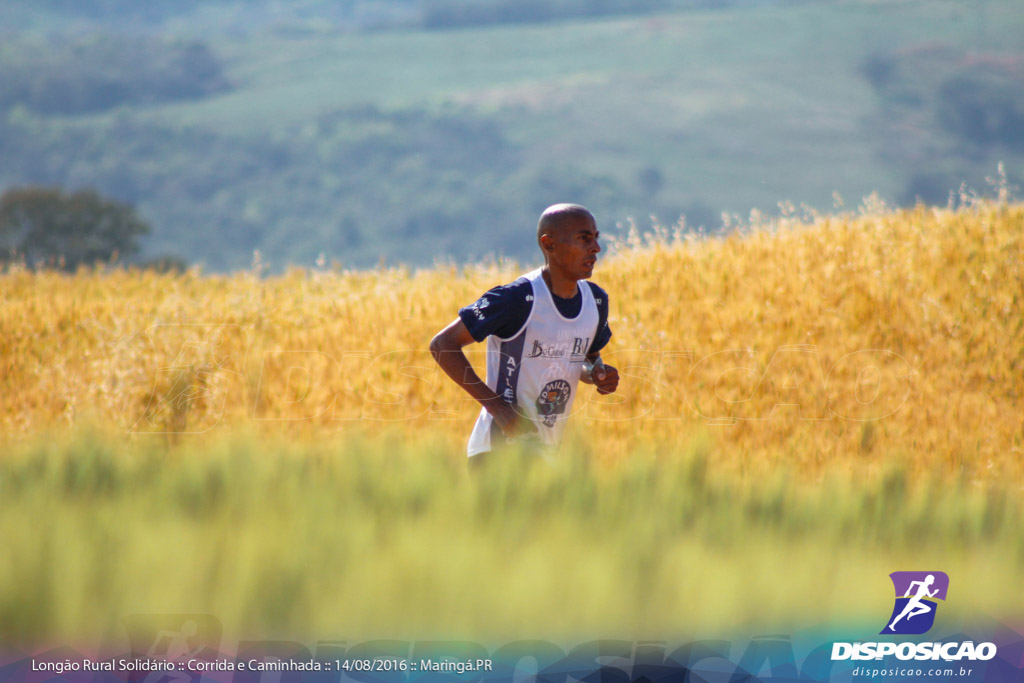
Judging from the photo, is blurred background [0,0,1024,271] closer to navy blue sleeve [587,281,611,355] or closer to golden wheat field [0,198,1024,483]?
golden wheat field [0,198,1024,483]

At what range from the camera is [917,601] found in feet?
10.1

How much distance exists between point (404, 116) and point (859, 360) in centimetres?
18118

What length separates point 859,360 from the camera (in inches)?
344

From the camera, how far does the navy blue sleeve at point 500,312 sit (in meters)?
4.31

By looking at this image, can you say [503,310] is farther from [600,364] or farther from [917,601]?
[917,601]

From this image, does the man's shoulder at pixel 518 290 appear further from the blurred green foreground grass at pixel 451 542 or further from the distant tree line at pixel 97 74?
the distant tree line at pixel 97 74

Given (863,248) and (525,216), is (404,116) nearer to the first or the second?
(525,216)

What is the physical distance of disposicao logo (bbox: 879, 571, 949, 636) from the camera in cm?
300

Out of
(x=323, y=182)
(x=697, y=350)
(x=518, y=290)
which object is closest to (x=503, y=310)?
(x=518, y=290)

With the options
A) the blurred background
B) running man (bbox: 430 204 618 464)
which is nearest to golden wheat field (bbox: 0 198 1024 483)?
running man (bbox: 430 204 618 464)

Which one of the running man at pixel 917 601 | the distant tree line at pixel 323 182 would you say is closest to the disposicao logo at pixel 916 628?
the running man at pixel 917 601

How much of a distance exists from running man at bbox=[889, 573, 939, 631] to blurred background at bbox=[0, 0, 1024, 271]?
5138 inches

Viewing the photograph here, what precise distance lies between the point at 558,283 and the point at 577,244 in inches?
9.7

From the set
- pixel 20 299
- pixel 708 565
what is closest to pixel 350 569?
pixel 708 565
